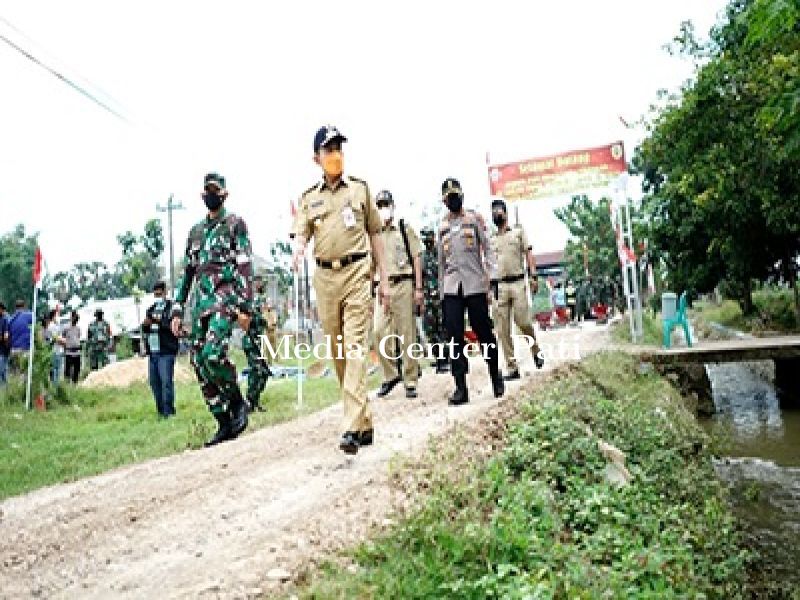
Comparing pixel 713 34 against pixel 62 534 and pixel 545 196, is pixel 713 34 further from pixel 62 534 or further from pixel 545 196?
pixel 62 534

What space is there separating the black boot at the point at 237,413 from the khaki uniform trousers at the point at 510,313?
3228mm

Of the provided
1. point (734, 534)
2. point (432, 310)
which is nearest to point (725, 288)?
point (432, 310)

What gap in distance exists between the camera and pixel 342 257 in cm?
463

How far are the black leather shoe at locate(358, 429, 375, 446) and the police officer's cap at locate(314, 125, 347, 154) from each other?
1.83m

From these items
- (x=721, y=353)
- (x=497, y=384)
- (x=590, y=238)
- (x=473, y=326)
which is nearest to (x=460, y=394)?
(x=497, y=384)

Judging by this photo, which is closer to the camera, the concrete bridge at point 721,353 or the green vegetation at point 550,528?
the green vegetation at point 550,528

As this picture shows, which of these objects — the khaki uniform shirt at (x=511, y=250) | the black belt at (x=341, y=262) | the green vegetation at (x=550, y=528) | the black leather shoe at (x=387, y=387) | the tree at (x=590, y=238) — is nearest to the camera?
the green vegetation at (x=550, y=528)

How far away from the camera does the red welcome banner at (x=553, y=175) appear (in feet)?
54.9

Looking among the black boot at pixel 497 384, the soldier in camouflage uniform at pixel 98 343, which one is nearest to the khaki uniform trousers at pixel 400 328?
the black boot at pixel 497 384

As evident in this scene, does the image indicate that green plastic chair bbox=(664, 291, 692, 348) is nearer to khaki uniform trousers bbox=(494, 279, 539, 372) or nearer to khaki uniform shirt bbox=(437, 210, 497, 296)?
khaki uniform trousers bbox=(494, 279, 539, 372)

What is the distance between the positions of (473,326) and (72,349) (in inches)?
451

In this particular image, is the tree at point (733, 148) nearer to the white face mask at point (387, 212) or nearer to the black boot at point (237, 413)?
the white face mask at point (387, 212)

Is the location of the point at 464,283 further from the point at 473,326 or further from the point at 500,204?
the point at 500,204

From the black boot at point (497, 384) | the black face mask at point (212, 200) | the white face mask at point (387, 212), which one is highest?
the white face mask at point (387, 212)
